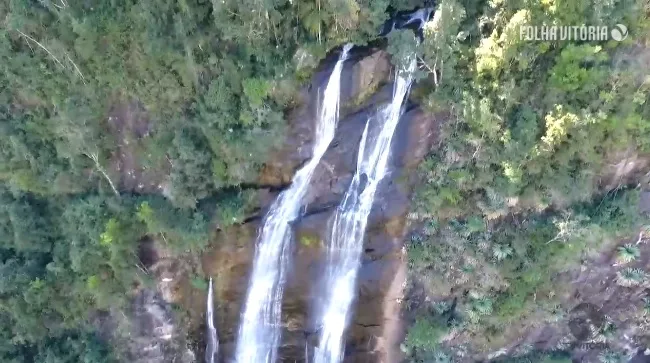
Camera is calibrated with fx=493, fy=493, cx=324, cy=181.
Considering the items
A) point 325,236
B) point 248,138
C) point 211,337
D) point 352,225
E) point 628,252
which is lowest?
point 628,252

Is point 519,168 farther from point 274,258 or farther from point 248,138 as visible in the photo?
point 274,258

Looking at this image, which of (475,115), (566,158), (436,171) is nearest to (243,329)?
(436,171)

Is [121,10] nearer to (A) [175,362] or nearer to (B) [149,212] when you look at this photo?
(B) [149,212]

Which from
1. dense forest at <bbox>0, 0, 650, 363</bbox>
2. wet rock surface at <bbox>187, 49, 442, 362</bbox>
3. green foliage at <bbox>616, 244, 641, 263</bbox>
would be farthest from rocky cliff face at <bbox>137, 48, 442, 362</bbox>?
green foliage at <bbox>616, 244, 641, 263</bbox>

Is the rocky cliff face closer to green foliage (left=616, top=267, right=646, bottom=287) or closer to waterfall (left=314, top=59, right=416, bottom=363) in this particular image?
waterfall (left=314, top=59, right=416, bottom=363)

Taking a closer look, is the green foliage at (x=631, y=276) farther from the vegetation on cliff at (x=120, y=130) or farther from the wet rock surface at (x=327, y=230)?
the vegetation on cliff at (x=120, y=130)

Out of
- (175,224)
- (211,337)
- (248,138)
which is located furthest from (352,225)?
(211,337)
